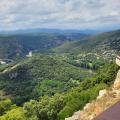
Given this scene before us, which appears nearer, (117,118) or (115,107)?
(117,118)

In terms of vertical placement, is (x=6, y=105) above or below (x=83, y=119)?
below

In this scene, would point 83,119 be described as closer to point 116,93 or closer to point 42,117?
point 116,93

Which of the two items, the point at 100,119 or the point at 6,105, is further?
the point at 6,105

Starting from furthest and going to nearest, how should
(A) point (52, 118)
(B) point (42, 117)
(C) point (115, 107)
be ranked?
(B) point (42, 117)
(A) point (52, 118)
(C) point (115, 107)

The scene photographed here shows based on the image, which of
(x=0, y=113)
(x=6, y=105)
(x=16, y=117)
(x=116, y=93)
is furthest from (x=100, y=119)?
(x=6, y=105)

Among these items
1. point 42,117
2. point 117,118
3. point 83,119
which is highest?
point 117,118

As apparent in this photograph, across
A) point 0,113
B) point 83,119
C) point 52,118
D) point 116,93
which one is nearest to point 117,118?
point 83,119

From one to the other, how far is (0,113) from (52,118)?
1660 inches

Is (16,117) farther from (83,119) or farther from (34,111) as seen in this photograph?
(83,119)

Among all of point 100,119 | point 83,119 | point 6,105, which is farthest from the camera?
point 6,105

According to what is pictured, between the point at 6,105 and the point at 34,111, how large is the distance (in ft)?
136

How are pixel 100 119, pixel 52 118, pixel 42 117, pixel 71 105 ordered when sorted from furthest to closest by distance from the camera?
pixel 42 117, pixel 52 118, pixel 71 105, pixel 100 119

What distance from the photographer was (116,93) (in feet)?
108

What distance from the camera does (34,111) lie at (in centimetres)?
8719
